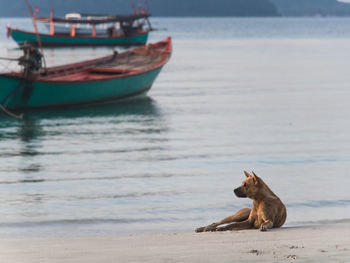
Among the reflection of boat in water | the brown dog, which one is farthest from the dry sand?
the reflection of boat in water

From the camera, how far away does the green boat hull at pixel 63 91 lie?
24453 millimetres

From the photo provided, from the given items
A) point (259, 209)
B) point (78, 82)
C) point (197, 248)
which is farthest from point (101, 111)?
point (197, 248)

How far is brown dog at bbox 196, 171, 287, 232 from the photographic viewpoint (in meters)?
8.30

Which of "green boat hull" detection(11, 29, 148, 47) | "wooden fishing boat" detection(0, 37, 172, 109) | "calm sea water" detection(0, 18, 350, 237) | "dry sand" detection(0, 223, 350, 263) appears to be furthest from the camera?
"green boat hull" detection(11, 29, 148, 47)

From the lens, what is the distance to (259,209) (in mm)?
8406

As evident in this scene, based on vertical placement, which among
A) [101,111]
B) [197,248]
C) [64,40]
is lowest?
[197,248]

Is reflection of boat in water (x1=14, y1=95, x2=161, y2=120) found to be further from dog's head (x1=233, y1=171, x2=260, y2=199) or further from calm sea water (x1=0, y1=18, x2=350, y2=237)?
dog's head (x1=233, y1=171, x2=260, y2=199)

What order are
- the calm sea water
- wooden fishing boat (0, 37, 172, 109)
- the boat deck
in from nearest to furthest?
the calm sea water → wooden fishing boat (0, 37, 172, 109) → the boat deck

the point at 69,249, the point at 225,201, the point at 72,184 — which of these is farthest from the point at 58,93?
the point at 69,249

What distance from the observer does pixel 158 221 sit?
36.2 ft

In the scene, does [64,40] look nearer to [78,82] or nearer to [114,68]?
[114,68]

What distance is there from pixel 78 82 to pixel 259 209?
1799cm

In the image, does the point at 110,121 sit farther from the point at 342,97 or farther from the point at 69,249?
the point at 69,249

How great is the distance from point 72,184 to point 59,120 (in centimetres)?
1086
